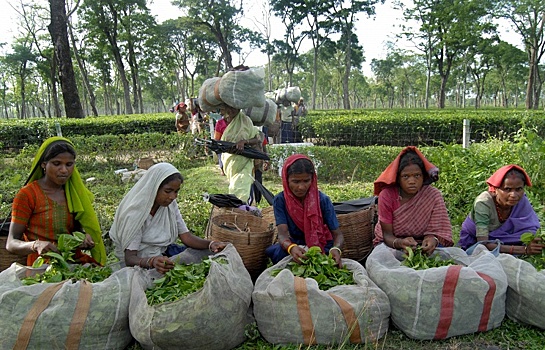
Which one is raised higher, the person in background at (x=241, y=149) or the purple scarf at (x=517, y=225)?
the person in background at (x=241, y=149)

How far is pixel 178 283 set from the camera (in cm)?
241

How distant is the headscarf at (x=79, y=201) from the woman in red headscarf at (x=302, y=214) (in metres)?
1.29

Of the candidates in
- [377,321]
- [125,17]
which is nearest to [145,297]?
[377,321]

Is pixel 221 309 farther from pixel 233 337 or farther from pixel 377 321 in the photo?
pixel 377 321

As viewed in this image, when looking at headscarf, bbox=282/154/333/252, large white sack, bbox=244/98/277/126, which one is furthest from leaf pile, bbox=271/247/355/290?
large white sack, bbox=244/98/277/126

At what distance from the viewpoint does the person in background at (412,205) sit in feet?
9.98

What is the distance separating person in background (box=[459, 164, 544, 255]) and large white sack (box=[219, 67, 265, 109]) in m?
2.46

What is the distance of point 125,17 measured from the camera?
26.2 meters

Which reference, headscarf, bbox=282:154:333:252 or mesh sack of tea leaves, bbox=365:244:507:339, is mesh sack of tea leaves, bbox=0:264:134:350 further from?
mesh sack of tea leaves, bbox=365:244:507:339

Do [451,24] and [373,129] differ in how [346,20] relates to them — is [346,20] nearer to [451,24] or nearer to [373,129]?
[451,24]

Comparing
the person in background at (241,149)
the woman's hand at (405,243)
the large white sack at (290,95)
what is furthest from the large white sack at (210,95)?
the large white sack at (290,95)

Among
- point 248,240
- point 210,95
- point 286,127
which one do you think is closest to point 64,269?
point 248,240

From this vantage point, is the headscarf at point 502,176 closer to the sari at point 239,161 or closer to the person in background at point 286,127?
the sari at point 239,161

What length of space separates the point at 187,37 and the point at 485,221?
116ft
